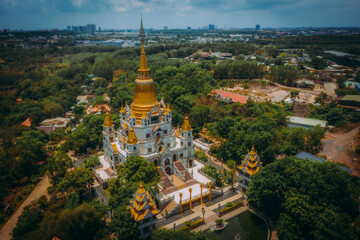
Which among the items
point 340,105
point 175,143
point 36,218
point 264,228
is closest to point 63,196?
point 36,218

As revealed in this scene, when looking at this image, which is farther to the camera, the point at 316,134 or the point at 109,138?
the point at 316,134

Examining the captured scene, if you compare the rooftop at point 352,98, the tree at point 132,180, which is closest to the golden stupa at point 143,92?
the tree at point 132,180

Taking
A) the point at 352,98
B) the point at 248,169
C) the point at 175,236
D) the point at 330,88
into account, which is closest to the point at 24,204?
the point at 175,236

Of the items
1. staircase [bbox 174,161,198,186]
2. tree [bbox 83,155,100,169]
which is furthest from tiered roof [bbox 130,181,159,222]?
tree [bbox 83,155,100,169]

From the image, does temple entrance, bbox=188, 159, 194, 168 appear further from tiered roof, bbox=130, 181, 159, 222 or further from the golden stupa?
tiered roof, bbox=130, 181, 159, 222

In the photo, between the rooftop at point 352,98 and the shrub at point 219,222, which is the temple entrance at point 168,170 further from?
the rooftop at point 352,98

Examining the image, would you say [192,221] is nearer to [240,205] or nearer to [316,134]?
[240,205]

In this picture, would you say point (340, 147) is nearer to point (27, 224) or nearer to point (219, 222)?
point (219, 222)
